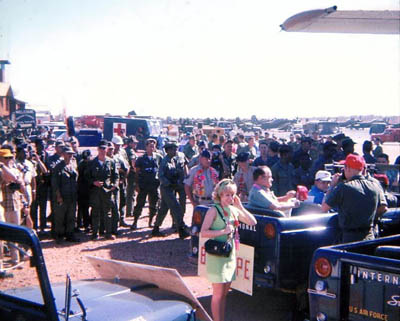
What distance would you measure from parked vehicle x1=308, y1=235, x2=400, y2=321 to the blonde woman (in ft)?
2.99

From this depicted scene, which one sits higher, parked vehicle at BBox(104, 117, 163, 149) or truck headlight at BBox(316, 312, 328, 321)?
parked vehicle at BBox(104, 117, 163, 149)

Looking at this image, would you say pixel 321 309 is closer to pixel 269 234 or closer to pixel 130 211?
pixel 269 234

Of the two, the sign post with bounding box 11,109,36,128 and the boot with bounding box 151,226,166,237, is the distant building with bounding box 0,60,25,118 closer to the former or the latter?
the sign post with bounding box 11,109,36,128

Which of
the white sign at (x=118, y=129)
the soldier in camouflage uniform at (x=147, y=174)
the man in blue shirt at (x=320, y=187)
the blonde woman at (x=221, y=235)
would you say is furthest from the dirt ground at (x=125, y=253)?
the white sign at (x=118, y=129)

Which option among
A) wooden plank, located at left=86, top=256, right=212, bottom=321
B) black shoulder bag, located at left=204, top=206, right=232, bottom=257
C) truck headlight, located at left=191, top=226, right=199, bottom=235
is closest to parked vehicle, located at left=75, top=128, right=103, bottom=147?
truck headlight, located at left=191, top=226, right=199, bottom=235

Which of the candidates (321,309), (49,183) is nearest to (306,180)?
(49,183)

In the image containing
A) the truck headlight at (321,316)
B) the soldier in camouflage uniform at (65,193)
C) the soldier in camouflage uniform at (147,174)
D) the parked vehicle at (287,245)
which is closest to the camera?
the truck headlight at (321,316)

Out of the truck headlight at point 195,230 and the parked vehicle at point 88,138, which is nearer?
the truck headlight at point 195,230

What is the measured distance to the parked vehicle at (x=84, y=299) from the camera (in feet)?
8.17

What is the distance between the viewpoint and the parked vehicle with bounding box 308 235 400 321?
136 inches

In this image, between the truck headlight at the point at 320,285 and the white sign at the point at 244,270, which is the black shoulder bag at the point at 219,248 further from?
the truck headlight at the point at 320,285

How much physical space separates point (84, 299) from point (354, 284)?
2057 millimetres

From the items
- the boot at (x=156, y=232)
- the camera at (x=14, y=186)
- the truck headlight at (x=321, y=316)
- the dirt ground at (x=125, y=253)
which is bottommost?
the dirt ground at (x=125, y=253)

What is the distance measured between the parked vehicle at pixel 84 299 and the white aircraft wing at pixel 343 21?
38.1 ft
